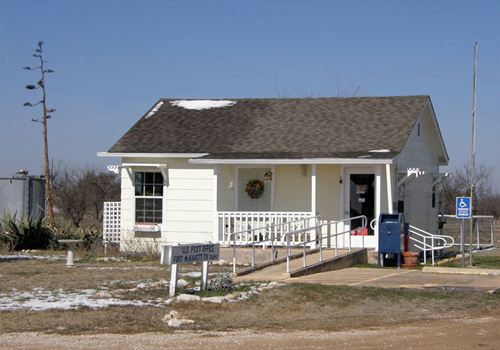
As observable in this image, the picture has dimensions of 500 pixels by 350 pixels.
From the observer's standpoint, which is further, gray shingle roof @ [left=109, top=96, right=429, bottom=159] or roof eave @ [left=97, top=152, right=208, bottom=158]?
roof eave @ [left=97, top=152, right=208, bottom=158]

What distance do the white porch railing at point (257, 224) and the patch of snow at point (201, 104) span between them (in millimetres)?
5697

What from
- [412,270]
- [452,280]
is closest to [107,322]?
[452,280]

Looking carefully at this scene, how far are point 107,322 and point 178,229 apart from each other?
1209 cm

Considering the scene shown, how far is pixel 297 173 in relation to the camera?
2428 centimetres

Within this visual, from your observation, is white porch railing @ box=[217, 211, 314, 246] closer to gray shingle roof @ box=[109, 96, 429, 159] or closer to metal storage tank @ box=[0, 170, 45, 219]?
gray shingle roof @ box=[109, 96, 429, 159]

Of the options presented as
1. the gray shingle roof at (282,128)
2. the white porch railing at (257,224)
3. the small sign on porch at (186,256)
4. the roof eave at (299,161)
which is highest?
the gray shingle roof at (282,128)

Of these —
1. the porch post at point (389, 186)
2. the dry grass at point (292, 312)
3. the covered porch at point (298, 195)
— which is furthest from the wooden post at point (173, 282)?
the porch post at point (389, 186)

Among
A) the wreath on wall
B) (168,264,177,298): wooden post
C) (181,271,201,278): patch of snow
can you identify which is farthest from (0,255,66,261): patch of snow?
(168,264,177,298): wooden post

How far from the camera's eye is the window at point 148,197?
25375mm

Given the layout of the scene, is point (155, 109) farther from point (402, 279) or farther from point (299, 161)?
point (402, 279)

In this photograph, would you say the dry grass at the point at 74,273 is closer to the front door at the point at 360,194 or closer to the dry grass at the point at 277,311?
the dry grass at the point at 277,311

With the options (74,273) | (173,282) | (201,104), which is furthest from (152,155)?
(173,282)

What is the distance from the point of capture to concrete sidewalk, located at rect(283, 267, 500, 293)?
16969 millimetres

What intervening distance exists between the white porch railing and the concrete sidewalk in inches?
120
